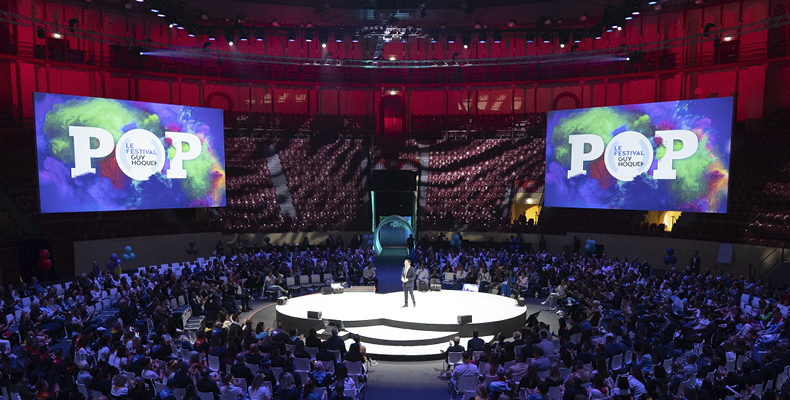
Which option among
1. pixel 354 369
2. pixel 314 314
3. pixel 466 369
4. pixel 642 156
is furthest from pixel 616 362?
pixel 642 156

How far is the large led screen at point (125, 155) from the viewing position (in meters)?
21.5

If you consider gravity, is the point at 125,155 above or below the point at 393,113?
below

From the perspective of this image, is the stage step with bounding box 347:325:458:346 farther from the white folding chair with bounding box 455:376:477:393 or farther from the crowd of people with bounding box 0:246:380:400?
the white folding chair with bounding box 455:376:477:393

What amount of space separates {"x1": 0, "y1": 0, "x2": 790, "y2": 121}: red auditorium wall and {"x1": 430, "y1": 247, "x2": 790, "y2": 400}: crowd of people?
12.9 metres

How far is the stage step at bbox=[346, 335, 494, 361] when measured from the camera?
13.7 meters

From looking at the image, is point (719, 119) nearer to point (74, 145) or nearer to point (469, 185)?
point (469, 185)

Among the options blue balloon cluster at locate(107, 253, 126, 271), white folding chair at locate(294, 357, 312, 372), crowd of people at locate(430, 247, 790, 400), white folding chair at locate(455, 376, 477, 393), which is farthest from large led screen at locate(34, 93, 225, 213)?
white folding chair at locate(455, 376, 477, 393)

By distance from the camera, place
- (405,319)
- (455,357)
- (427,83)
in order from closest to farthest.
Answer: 1. (455,357)
2. (405,319)
3. (427,83)

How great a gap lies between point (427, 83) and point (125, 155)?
Result: 62.3 feet

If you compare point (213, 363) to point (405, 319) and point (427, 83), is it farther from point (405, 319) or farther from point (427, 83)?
point (427, 83)

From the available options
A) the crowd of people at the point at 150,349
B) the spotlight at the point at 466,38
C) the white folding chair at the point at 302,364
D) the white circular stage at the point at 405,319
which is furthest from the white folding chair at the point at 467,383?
the spotlight at the point at 466,38

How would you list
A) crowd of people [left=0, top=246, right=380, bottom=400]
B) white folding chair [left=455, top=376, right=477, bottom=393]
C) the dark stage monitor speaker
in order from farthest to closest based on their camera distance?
the dark stage monitor speaker < white folding chair [left=455, top=376, right=477, bottom=393] < crowd of people [left=0, top=246, right=380, bottom=400]

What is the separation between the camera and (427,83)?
36.6m

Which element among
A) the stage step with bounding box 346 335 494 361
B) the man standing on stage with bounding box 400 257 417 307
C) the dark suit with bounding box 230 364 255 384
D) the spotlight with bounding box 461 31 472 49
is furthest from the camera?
the spotlight with bounding box 461 31 472 49
